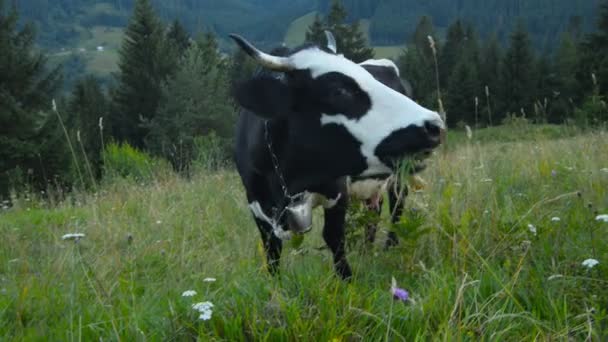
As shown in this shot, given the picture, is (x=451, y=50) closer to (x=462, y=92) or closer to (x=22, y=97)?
(x=462, y=92)

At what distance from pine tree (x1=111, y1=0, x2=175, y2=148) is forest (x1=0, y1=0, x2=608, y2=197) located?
7 cm

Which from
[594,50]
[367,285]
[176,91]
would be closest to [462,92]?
[594,50]

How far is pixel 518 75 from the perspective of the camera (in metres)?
58.1

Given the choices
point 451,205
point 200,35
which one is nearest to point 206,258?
point 451,205

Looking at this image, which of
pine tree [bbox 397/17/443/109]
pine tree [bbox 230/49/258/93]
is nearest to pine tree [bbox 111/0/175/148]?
pine tree [bbox 230/49/258/93]

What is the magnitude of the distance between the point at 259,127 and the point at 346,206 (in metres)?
0.78

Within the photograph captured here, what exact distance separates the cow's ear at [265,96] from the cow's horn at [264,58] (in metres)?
0.09

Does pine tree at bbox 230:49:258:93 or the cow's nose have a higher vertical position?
the cow's nose

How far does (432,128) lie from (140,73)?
4378cm

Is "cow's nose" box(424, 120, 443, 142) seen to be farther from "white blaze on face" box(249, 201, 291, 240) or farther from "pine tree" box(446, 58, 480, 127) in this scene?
"pine tree" box(446, 58, 480, 127)

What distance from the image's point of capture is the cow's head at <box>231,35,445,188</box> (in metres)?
3.24

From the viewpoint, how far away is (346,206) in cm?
388

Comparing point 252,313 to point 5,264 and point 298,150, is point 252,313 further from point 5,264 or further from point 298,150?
point 5,264

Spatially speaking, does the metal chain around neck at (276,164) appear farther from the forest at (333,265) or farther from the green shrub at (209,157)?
the green shrub at (209,157)
